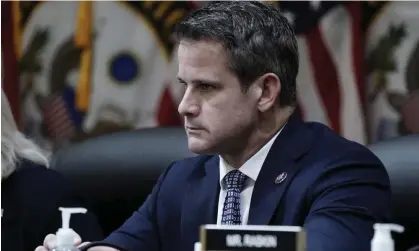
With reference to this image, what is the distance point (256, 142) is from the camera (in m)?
1.91

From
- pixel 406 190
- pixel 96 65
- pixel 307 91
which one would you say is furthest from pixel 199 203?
pixel 96 65

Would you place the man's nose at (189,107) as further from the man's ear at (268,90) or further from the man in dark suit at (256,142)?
the man's ear at (268,90)

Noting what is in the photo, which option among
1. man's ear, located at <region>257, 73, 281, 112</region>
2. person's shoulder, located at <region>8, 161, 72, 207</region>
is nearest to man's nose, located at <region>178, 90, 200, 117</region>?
man's ear, located at <region>257, 73, 281, 112</region>

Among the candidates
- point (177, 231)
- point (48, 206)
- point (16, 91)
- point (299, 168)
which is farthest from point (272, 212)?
point (16, 91)

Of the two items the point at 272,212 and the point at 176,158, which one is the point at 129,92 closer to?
the point at 176,158

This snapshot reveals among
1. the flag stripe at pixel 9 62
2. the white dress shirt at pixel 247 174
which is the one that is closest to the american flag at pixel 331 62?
the flag stripe at pixel 9 62

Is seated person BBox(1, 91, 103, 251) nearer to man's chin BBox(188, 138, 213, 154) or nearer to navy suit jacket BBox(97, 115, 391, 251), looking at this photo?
navy suit jacket BBox(97, 115, 391, 251)

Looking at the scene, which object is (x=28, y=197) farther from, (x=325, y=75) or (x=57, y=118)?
(x=325, y=75)

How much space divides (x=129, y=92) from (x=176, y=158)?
757 mm

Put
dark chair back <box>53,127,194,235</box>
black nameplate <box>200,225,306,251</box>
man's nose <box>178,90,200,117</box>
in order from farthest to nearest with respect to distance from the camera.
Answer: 1. dark chair back <box>53,127,194,235</box>
2. man's nose <box>178,90,200,117</box>
3. black nameplate <box>200,225,306,251</box>

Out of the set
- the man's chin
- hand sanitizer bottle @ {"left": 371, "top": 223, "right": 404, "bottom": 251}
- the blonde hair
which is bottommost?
hand sanitizer bottle @ {"left": 371, "top": 223, "right": 404, "bottom": 251}

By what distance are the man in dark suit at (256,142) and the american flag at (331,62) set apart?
36.4 inches

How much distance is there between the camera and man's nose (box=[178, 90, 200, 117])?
1.80m

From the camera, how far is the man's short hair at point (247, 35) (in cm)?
182
